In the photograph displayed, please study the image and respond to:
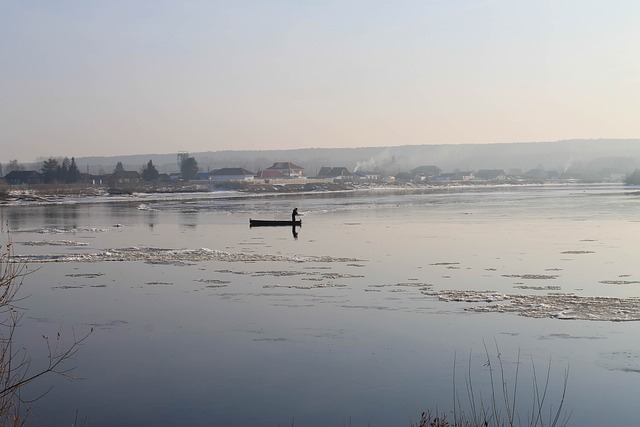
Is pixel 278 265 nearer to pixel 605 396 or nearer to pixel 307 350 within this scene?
pixel 307 350

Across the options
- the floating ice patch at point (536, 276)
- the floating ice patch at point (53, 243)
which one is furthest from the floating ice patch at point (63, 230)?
the floating ice patch at point (536, 276)

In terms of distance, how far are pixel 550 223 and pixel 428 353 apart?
24.5 m

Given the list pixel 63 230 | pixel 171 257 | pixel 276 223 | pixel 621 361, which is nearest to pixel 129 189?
pixel 63 230

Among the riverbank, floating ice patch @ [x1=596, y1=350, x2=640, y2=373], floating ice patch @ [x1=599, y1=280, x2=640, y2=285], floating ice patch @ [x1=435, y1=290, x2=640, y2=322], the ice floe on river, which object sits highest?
floating ice patch @ [x1=599, y1=280, x2=640, y2=285]

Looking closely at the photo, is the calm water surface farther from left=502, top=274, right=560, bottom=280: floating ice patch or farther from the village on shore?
the village on shore

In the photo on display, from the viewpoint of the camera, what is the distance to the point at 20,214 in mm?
46625

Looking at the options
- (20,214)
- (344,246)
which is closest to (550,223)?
(344,246)

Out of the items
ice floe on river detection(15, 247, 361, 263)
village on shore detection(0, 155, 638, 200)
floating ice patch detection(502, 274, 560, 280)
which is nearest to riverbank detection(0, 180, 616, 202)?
village on shore detection(0, 155, 638, 200)

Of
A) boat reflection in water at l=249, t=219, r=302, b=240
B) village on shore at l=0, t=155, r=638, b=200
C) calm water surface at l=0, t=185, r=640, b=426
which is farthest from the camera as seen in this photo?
village on shore at l=0, t=155, r=638, b=200

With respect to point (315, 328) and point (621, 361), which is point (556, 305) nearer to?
point (621, 361)

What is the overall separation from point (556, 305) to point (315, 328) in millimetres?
4604

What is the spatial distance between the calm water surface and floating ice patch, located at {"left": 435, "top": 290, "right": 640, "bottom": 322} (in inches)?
9.7

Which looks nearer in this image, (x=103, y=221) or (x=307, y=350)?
(x=307, y=350)

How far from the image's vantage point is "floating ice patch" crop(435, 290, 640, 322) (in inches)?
527
